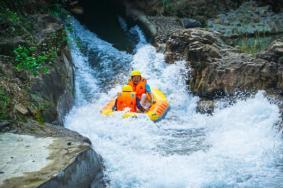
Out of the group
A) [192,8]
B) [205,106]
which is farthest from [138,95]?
[192,8]

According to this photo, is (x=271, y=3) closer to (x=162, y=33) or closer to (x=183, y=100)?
(x=162, y=33)

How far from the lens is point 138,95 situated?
10484mm

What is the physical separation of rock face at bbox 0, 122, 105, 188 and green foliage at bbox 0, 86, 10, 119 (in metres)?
0.25

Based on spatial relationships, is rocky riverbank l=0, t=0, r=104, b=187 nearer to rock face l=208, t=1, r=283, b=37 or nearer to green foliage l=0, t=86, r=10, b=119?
green foliage l=0, t=86, r=10, b=119

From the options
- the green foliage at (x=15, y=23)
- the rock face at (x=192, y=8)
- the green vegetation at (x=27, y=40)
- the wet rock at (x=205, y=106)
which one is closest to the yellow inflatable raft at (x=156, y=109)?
the wet rock at (x=205, y=106)

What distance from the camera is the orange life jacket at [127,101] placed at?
9961 millimetres

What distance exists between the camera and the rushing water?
6605 millimetres

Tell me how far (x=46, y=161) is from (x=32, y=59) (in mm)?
4039

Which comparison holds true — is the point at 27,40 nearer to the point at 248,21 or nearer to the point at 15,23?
the point at 15,23

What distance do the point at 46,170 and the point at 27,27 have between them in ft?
19.7

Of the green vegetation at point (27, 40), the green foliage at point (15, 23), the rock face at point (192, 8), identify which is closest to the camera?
the green vegetation at point (27, 40)

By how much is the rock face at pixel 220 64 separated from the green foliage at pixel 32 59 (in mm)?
3586

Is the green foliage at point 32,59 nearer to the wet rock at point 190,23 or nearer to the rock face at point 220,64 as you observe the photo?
the rock face at point 220,64

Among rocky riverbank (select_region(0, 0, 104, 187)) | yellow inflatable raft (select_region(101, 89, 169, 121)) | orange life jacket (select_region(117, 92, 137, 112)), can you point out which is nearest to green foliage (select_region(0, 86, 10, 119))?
rocky riverbank (select_region(0, 0, 104, 187))
